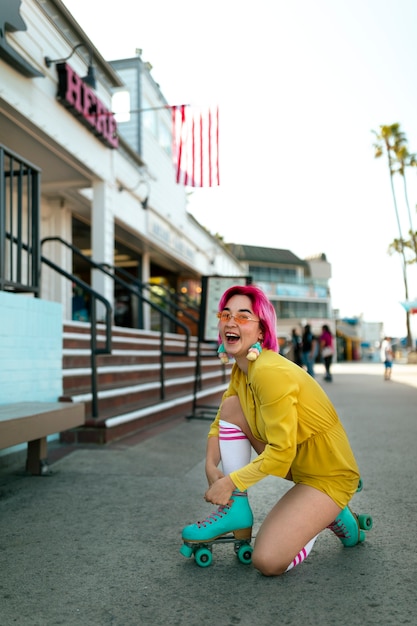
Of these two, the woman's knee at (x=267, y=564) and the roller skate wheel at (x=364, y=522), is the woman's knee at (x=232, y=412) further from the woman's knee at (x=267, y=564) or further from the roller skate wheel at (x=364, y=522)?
the roller skate wheel at (x=364, y=522)

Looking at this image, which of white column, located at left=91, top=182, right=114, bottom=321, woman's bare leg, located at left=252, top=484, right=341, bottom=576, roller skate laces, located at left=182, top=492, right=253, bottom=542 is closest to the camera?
woman's bare leg, located at left=252, top=484, right=341, bottom=576

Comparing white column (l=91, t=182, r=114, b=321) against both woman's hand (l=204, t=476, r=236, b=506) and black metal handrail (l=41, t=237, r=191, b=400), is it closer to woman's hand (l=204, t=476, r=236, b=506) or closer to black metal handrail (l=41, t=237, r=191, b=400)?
Answer: black metal handrail (l=41, t=237, r=191, b=400)

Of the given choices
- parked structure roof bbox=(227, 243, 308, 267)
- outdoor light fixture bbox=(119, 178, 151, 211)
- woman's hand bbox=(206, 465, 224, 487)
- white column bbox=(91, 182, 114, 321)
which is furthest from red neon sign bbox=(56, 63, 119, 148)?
parked structure roof bbox=(227, 243, 308, 267)

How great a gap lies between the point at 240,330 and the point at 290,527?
792 millimetres

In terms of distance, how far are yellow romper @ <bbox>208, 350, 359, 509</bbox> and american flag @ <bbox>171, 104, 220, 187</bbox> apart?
6.87m

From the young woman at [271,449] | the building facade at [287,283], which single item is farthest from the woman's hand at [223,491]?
the building facade at [287,283]

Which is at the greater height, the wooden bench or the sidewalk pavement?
the wooden bench

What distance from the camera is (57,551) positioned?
2488 mm

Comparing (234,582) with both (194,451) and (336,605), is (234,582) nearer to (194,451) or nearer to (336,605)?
(336,605)

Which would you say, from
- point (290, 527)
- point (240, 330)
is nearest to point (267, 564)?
point (290, 527)

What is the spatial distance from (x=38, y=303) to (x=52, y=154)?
4316mm

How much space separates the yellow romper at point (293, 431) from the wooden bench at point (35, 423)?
146 cm

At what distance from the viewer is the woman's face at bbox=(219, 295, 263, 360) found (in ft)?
7.66

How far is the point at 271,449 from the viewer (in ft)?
6.88
